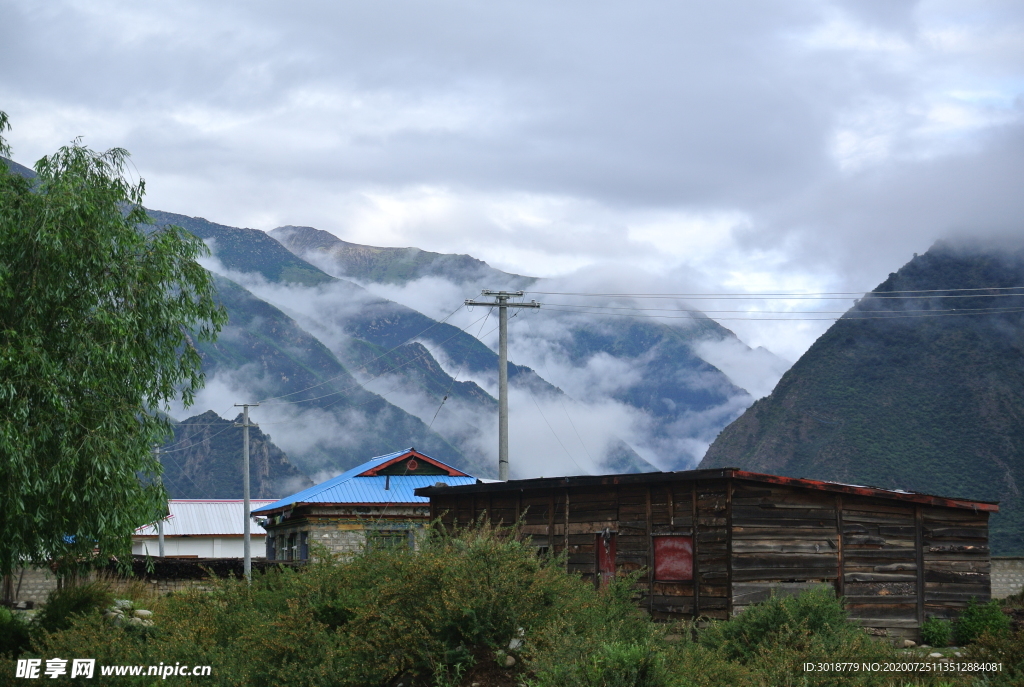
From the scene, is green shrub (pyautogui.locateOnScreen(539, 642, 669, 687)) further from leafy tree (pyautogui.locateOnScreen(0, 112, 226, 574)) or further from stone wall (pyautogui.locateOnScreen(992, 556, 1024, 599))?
stone wall (pyautogui.locateOnScreen(992, 556, 1024, 599))

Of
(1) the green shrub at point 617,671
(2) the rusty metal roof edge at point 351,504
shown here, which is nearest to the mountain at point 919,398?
(2) the rusty metal roof edge at point 351,504

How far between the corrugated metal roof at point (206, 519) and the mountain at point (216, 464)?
5953cm

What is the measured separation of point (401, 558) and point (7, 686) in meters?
5.56

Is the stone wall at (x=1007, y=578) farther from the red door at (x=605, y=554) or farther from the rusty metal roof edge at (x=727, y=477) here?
the red door at (x=605, y=554)

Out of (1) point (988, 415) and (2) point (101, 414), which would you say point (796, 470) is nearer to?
(1) point (988, 415)

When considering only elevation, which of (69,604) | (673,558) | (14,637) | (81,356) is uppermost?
(81,356)

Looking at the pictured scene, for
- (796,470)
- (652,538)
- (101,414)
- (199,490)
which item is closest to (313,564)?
(101,414)

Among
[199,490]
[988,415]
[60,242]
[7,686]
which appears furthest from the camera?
[199,490]

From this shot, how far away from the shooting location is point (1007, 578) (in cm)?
3912

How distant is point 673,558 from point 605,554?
211cm

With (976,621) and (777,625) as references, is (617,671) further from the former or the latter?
(976,621)

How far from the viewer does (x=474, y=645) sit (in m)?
12.4

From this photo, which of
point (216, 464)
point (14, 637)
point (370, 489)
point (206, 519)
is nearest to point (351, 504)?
point (370, 489)

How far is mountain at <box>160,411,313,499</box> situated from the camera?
125 metres
